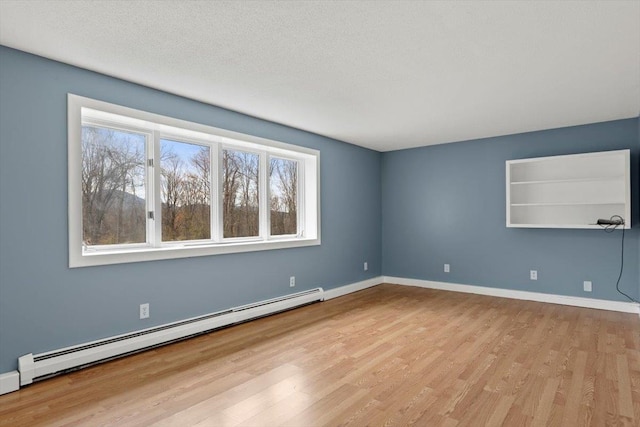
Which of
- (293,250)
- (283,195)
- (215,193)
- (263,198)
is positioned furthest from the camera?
(283,195)

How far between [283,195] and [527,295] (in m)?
3.77

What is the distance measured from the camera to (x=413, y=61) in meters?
2.76

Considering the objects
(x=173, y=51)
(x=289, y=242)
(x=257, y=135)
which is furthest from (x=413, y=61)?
(x=289, y=242)

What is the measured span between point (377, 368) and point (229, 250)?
2.00m

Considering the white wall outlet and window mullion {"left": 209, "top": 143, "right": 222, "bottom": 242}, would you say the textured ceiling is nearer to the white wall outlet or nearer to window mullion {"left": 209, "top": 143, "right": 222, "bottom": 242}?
window mullion {"left": 209, "top": 143, "right": 222, "bottom": 242}

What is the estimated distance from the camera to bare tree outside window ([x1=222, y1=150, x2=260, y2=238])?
4.23 m

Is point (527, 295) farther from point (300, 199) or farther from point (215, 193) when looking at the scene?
point (215, 193)

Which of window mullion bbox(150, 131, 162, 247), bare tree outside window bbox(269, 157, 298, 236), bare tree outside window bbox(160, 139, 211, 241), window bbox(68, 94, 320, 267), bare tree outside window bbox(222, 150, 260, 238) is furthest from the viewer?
bare tree outside window bbox(269, 157, 298, 236)

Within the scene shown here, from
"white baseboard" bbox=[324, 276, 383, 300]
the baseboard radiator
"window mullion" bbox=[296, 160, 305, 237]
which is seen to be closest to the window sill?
"window mullion" bbox=[296, 160, 305, 237]

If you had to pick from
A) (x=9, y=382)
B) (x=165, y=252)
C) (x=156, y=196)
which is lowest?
(x=9, y=382)

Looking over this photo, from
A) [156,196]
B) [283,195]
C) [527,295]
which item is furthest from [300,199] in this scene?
[527,295]

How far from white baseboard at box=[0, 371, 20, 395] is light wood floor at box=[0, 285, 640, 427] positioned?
0.06 metres

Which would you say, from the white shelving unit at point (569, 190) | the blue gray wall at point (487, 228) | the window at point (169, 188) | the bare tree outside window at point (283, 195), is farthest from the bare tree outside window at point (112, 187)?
the white shelving unit at point (569, 190)

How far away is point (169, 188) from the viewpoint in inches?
145
